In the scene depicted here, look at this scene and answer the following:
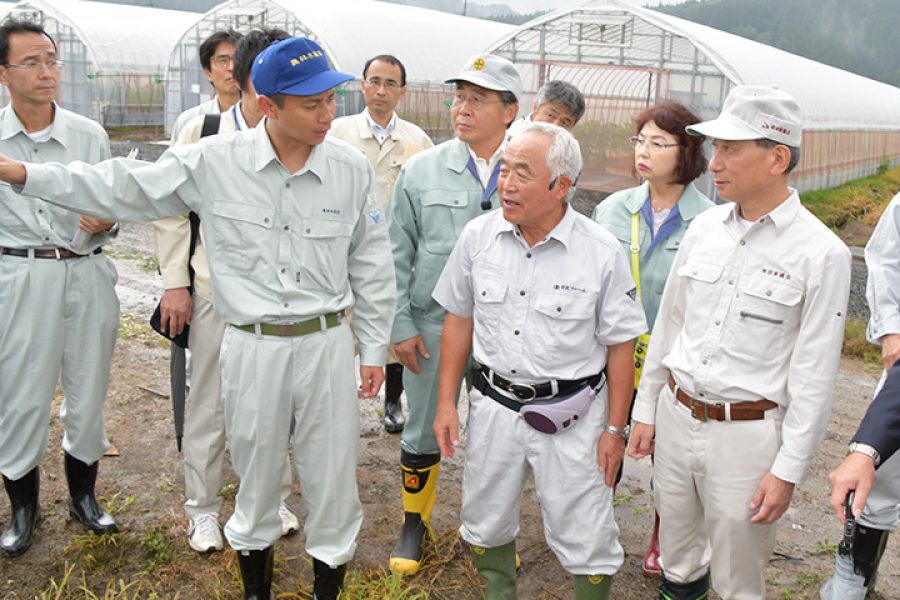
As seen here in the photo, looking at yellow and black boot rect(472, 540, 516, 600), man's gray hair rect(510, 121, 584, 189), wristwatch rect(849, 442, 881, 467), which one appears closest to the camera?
wristwatch rect(849, 442, 881, 467)

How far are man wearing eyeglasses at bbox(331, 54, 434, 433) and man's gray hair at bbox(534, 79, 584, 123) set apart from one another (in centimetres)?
129

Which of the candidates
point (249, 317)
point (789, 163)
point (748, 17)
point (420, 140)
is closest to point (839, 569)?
point (789, 163)

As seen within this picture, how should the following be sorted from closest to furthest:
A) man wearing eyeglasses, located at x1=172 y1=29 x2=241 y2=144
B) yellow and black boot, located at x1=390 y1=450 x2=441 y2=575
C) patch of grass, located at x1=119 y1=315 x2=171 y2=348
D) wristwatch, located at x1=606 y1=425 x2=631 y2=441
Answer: wristwatch, located at x1=606 y1=425 x2=631 y2=441 → yellow and black boot, located at x1=390 y1=450 x2=441 y2=575 → man wearing eyeglasses, located at x1=172 y1=29 x2=241 y2=144 → patch of grass, located at x1=119 y1=315 x2=171 y2=348

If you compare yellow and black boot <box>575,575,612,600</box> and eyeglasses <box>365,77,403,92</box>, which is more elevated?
eyeglasses <box>365,77,403,92</box>

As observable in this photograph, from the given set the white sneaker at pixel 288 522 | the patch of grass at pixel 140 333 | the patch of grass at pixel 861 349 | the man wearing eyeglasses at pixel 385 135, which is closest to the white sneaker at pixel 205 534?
the white sneaker at pixel 288 522

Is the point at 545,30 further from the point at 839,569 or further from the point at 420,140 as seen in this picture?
the point at 839,569

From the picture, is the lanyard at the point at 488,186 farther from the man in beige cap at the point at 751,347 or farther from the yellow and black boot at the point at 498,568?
the yellow and black boot at the point at 498,568

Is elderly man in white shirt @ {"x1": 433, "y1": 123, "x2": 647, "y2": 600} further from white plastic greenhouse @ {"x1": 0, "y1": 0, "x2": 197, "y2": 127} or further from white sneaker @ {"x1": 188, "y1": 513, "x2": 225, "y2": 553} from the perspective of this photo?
white plastic greenhouse @ {"x1": 0, "y1": 0, "x2": 197, "y2": 127}

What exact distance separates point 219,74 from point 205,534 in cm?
218

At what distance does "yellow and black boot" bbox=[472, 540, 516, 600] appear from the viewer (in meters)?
2.97

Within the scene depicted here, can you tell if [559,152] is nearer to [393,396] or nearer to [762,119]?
[762,119]

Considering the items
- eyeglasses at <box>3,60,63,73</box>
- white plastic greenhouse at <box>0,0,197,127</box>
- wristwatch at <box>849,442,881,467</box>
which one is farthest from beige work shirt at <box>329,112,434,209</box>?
white plastic greenhouse at <box>0,0,197,127</box>

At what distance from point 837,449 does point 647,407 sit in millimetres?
2632

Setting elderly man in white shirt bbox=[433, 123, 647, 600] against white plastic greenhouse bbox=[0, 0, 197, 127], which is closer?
elderly man in white shirt bbox=[433, 123, 647, 600]
